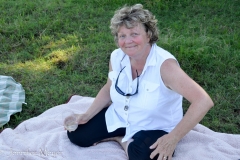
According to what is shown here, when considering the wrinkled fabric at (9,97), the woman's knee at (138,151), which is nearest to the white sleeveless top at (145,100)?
the woman's knee at (138,151)

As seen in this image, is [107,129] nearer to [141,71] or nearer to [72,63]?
[141,71]

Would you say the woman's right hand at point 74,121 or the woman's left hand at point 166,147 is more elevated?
the woman's left hand at point 166,147

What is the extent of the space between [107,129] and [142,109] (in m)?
0.51

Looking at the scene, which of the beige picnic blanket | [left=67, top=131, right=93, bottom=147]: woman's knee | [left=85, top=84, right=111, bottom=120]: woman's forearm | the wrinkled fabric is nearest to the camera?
the beige picnic blanket

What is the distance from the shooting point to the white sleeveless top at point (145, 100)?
9.59 ft

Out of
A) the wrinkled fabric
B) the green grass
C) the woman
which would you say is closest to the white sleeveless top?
the woman

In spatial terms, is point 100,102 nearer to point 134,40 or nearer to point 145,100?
point 145,100

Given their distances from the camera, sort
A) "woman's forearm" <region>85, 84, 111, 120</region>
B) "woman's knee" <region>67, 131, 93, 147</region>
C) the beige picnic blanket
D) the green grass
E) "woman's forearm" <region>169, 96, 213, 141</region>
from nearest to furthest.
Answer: "woman's forearm" <region>169, 96, 213, 141</region>, the beige picnic blanket, "woman's knee" <region>67, 131, 93, 147</region>, "woman's forearm" <region>85, 84, 111, 120</region>, the green grass

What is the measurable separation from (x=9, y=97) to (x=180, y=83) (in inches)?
95.0

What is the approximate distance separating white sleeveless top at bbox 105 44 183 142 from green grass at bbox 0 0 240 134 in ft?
3.60

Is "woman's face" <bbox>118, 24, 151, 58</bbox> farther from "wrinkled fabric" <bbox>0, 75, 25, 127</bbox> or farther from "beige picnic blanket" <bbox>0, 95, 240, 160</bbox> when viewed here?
"wrinkled fabric" <bbox>0, 75, 25, 127</bbox>

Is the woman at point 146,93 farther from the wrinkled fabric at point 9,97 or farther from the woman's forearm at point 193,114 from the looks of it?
the wrinkled fabric at point 9,97

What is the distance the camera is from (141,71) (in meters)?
3.10

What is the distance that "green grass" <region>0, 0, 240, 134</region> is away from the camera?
4500 mm
